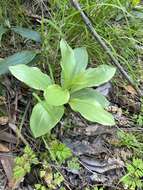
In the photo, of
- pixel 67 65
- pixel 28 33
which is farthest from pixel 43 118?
pixel 28 33

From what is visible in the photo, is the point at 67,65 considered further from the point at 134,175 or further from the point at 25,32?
the point at 134,175

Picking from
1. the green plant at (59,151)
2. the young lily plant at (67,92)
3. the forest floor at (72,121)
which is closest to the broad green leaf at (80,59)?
the young lily plant at (67,92)

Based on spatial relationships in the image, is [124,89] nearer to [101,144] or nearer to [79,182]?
[101,144]

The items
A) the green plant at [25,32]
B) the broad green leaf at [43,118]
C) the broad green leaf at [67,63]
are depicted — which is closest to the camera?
the broad green leaf at [43,118]

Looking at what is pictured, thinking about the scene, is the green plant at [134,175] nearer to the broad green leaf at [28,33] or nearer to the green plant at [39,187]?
the green plant at [39,187]

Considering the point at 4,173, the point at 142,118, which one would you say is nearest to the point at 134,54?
the point at 142,118

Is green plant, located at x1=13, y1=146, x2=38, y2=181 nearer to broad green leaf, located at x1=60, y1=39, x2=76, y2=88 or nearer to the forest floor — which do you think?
the forest floor
